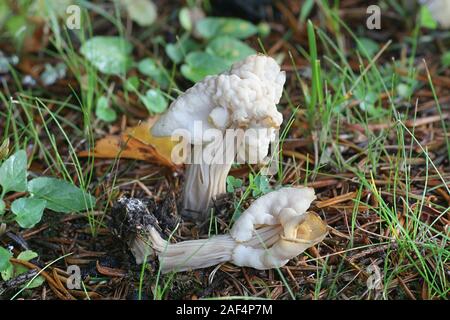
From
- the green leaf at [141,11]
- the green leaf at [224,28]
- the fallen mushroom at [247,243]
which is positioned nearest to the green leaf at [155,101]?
the green leaf at [224,28]

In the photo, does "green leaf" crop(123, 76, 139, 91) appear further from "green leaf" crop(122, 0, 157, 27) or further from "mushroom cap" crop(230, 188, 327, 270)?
"mushroom cap" crop(230, 188, 327, 270)

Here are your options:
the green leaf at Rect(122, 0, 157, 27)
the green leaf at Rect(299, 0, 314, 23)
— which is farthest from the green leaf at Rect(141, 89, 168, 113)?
the green leaf at Rect(299, 0, 314, 23)

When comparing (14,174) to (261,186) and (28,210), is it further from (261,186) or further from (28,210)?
(261,186)

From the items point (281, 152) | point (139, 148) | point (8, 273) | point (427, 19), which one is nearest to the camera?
point (8, 273)

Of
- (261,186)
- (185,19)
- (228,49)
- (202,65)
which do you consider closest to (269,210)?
(261,186)

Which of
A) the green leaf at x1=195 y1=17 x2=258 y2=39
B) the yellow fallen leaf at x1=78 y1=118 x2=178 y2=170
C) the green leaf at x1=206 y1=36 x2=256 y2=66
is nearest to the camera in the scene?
the yellow fallen leaf at x1=78 y1=118 x2=178 y2=170

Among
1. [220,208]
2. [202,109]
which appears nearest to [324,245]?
[220,208]
